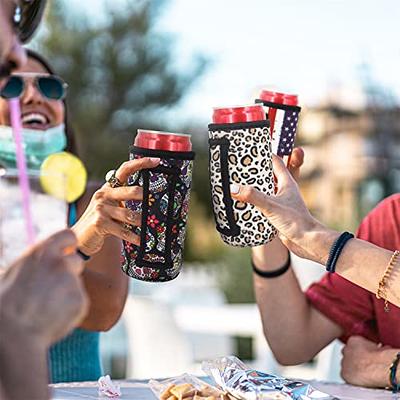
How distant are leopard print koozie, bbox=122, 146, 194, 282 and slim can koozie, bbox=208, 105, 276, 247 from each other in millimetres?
62

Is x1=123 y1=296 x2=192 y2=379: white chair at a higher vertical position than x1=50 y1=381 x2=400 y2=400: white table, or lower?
lower

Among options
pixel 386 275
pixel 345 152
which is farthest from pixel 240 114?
pixel 345 152

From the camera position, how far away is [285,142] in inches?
71.7

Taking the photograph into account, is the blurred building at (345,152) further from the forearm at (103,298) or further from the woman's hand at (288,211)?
the woman's hand at (288,211)

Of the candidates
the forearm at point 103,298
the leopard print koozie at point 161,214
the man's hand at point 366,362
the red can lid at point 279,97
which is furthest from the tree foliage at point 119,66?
the leopard print koozie at point 161,214

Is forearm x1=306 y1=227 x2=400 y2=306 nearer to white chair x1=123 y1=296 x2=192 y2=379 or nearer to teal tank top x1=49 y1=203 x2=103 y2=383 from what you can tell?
teal tank top x1=49 y1=203 x2=103 y2=383

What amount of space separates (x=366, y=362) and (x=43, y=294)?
129cm

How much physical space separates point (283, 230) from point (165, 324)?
243 centimetres

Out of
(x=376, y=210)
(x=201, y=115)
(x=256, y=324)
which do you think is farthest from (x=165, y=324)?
(x=201, y=115)

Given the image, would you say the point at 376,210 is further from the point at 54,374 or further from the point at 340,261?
the point at 54,374

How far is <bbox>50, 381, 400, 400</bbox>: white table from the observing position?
180 centimetres

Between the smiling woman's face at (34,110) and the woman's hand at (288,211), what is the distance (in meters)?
0.92

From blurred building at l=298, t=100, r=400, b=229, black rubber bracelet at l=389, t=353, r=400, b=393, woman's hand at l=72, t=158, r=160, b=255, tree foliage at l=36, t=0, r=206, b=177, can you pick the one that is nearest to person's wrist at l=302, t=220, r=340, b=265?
woman's hand at l=72, t=158, r=160, b=255

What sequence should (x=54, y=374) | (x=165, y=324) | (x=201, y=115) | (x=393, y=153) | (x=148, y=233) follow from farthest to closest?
(x=201, y=115) → (x=393, y=153) → (x=165, y=324) → (x=54, y=374) → (x=148, y=233)
